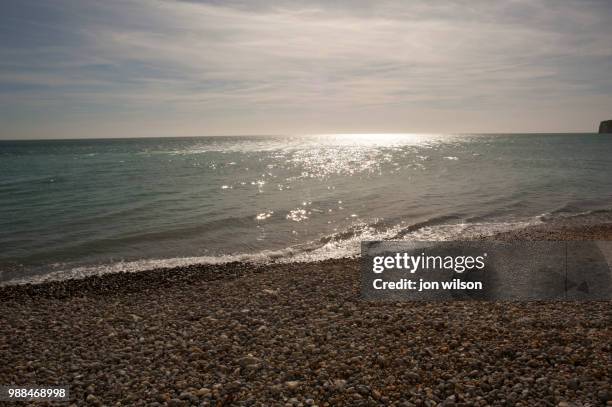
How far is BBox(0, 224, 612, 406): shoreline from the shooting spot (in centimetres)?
664

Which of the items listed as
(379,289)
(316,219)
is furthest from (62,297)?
(316,219)

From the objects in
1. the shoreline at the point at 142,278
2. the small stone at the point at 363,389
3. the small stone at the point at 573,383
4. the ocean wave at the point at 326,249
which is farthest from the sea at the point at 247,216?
the small stone at the point at 573,383

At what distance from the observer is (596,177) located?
40.2m

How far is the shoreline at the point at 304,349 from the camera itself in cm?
664

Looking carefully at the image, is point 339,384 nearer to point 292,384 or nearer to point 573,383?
point 292,384

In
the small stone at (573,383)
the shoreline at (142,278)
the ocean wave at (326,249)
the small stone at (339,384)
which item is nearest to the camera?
the small stone at (573,383)

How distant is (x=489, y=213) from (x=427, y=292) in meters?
15.2

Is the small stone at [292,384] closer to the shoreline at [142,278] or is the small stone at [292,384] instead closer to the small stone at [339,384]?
the small stone at [339,384]

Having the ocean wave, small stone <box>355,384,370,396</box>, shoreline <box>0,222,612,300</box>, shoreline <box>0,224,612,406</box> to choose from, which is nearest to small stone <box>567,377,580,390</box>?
shoreline <box>0,224,612,406</box>

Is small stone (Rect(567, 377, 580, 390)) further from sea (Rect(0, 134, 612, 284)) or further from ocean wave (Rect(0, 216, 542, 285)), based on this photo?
sea (Rect(0, 134, 612, 284))

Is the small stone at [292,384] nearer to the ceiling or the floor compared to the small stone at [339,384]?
nearer to the floor

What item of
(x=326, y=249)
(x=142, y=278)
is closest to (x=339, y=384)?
(x=142, y=278)

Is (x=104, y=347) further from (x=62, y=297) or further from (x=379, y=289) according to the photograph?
(x=379, y=289)

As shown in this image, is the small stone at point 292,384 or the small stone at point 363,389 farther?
the small stone at point 292,384
